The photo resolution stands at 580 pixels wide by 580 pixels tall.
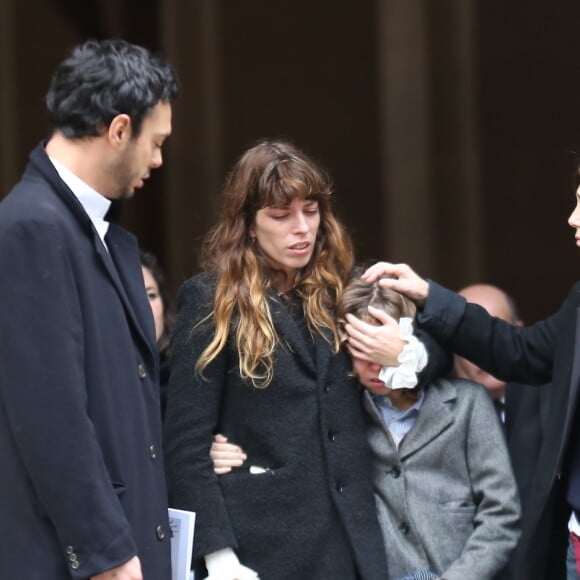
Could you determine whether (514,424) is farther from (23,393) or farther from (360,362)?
(23,393)

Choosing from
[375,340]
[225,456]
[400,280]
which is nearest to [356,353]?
[375,340]

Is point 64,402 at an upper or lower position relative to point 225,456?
upper

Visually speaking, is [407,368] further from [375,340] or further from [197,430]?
[197,430]

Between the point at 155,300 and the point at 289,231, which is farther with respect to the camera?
the point at 155,300

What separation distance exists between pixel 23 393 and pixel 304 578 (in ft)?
3.46

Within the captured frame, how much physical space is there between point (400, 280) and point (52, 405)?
1272mm

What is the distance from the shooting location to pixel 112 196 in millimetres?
2771

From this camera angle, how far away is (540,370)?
356cm

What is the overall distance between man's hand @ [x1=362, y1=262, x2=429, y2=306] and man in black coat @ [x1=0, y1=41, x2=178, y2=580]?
724 millimetres

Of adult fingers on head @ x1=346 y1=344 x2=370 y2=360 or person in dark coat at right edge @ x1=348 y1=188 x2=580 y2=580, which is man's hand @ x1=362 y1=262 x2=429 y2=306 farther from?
adult fingers on head @ x1=346 y1=344 x2=370 y2=360

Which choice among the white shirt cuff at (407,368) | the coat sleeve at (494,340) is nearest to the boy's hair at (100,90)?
the white shirt cuff at (407,368)

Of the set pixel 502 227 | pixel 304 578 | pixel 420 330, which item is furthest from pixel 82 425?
Answer: pixel 502 227

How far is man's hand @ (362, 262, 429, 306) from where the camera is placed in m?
3.40

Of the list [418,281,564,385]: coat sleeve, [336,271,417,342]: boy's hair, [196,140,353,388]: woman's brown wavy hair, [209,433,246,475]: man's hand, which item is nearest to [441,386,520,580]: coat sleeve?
[418,281,564,385]: coat sleeve
